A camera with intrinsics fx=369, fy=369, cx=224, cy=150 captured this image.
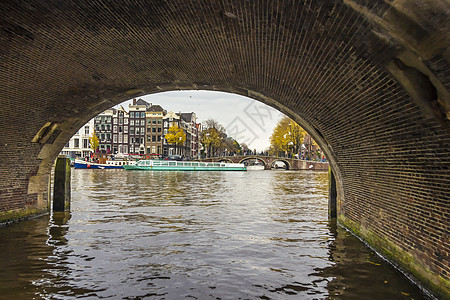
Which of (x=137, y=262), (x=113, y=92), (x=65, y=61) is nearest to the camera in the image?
(x=137, y=262)

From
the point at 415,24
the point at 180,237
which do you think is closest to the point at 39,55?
the point at 180,237

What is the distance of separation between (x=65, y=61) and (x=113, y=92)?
9.74 feet

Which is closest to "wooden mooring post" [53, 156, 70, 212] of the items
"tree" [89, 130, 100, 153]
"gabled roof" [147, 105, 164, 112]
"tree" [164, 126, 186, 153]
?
"tree" [164, 126, 186, 153]

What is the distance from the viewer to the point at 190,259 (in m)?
7.37

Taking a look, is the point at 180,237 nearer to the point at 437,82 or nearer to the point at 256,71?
the point at 256,71

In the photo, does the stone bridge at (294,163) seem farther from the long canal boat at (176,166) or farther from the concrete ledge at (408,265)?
the concrete ledge at (408,265)

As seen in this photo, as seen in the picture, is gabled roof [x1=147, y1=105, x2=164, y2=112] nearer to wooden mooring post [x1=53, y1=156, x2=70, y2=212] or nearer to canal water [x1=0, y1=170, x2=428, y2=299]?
wooden mooring post [x1=53, y1=156, x2=70, y2=212]

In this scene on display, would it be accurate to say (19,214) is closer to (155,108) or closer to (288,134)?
(288,134)

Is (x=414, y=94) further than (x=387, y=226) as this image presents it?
No

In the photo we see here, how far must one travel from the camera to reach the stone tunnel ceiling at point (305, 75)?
15.2 ft

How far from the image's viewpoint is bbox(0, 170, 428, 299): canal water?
5.70m

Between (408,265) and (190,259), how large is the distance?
12.9ft

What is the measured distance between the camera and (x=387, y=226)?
23.0ft

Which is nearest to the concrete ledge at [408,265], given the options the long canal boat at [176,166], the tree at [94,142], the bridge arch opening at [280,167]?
the long canal boat at [176,166]
